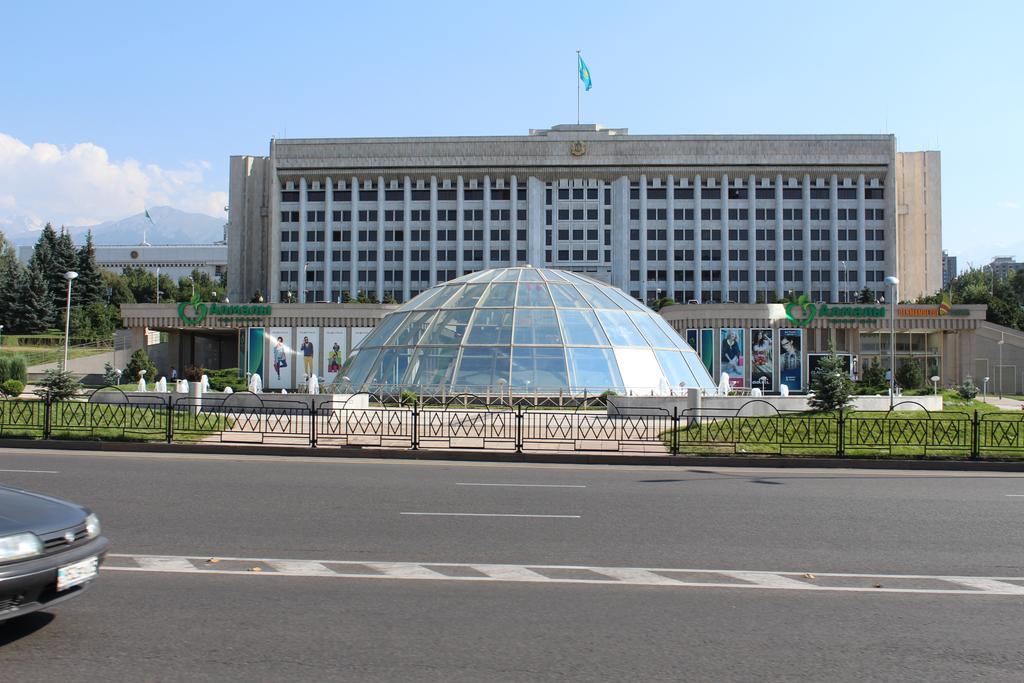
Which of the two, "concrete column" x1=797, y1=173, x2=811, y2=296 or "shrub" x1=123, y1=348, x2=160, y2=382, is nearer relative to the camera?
"shrub" x1=123, y1=348, x2=160, y2=382

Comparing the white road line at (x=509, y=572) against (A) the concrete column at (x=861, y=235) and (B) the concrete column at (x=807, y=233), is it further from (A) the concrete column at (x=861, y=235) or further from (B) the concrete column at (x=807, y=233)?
(A) the concrete column at (x=861, y=235)

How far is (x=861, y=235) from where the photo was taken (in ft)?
275

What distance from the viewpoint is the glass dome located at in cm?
3111

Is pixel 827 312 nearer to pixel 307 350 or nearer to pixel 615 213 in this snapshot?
pixel 615 213

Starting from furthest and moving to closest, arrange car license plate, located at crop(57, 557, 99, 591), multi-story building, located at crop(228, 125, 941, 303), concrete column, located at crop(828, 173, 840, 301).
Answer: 1. multi-story building, located at crop(228, 125, 941, 303)
2. concrete column, located at crop(828, 173, 840, 301)
3. car license plate, located at crop(57, 557, 99, 591)

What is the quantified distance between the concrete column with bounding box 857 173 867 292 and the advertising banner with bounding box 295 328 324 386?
52254 millimetres

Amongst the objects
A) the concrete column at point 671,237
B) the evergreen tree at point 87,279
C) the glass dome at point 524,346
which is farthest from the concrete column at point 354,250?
the glass dome at point 524,346

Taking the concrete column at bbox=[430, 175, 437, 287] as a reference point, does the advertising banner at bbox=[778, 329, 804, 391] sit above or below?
below

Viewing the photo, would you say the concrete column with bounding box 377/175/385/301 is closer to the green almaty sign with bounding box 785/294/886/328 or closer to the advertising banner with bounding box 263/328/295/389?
the advertising banner with bounding box 263/328/295/389

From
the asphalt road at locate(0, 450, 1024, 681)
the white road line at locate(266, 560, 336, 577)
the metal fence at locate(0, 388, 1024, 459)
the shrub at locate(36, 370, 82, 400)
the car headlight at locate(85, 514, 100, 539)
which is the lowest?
the asphalt road at locate(0, 450, 1024, 681)

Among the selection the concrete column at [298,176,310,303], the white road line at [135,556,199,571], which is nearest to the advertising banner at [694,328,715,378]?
the concrete column at [298,176,310,303]

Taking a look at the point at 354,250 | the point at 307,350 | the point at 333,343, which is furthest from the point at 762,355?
the point at 354,250

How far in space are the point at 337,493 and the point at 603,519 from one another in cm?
413

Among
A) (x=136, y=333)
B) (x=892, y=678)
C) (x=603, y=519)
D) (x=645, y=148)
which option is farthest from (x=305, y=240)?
(x=892, y=678)
